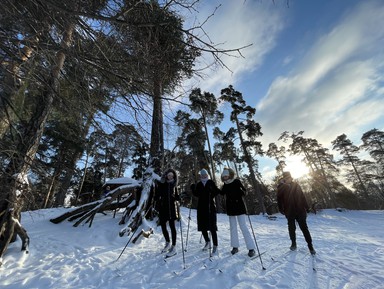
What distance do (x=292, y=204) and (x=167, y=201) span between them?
101 inches

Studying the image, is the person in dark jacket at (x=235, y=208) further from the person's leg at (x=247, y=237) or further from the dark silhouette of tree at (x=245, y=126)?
the dark silhouette of tree at (x=245, y=126)

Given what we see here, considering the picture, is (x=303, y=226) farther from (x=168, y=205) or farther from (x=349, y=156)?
(x=349, y=156)

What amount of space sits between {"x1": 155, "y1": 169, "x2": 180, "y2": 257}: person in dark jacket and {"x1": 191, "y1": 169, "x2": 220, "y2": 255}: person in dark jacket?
1.51 ft

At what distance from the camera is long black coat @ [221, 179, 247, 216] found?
4.01 m

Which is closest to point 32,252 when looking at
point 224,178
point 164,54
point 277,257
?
point 224,178

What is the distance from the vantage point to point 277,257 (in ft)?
12.4

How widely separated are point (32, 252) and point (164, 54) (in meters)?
4.12

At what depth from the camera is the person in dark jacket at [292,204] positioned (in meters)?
4.17

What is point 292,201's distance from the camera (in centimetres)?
428

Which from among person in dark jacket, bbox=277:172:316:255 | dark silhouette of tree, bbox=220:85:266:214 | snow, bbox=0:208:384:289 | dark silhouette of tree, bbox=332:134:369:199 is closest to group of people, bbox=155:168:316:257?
person in dark jacket, bbox=277:172:316:255

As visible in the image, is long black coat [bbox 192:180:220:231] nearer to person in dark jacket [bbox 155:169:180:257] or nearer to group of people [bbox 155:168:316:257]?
group of people [bbox 155:168:316:257]

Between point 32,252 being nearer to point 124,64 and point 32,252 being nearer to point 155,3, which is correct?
point 124,64

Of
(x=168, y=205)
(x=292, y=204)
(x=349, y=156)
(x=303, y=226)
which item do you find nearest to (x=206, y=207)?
(x=168, y=205)

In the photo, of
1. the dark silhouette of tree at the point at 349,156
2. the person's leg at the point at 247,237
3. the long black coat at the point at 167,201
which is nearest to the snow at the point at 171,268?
the person's leg at the point at 247,237
